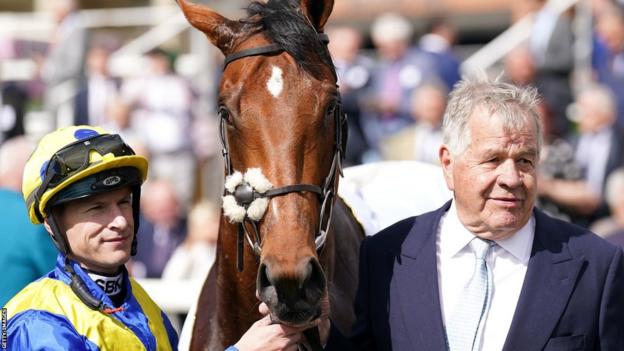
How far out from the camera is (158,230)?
933 centimetres

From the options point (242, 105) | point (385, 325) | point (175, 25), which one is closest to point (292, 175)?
point (242, 105)

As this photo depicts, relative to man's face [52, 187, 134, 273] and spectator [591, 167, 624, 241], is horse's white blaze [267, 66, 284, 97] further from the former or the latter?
spectator [591, 167, 624, 241]

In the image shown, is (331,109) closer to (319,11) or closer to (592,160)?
Result: (319,11)

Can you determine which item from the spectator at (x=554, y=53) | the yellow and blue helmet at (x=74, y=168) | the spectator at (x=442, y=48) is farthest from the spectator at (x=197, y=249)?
the yellow and blue helmet at (x=74, y=168)

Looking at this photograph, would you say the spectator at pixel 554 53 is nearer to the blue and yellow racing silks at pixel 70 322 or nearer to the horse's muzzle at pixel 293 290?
the horse's muzzle at pixel 293 290

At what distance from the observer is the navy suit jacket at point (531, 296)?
3.18 metres

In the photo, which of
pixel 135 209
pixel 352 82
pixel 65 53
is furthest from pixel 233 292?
pixel 65 53

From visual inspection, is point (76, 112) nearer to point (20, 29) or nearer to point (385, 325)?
point (20, 29)

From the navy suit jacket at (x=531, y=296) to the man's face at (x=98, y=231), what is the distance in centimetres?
78

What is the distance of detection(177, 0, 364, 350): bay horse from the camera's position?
3.23 meters

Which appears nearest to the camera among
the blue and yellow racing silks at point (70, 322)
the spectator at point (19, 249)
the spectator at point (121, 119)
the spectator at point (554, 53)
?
the blue and yellow racing silks at point (70, 322)

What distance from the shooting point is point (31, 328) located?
9.97ft

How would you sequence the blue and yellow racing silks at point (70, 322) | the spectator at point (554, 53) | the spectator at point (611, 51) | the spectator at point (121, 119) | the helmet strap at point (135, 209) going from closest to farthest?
1. the blue and yellow racing silks at point (70, 322)
2. the helmet strap at point (135, 209)
3. the spectator at point (611, 51)
4. the spectator at point (554, 53)
5. the spectator at point (121, 119)

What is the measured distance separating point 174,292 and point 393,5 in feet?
18.8
